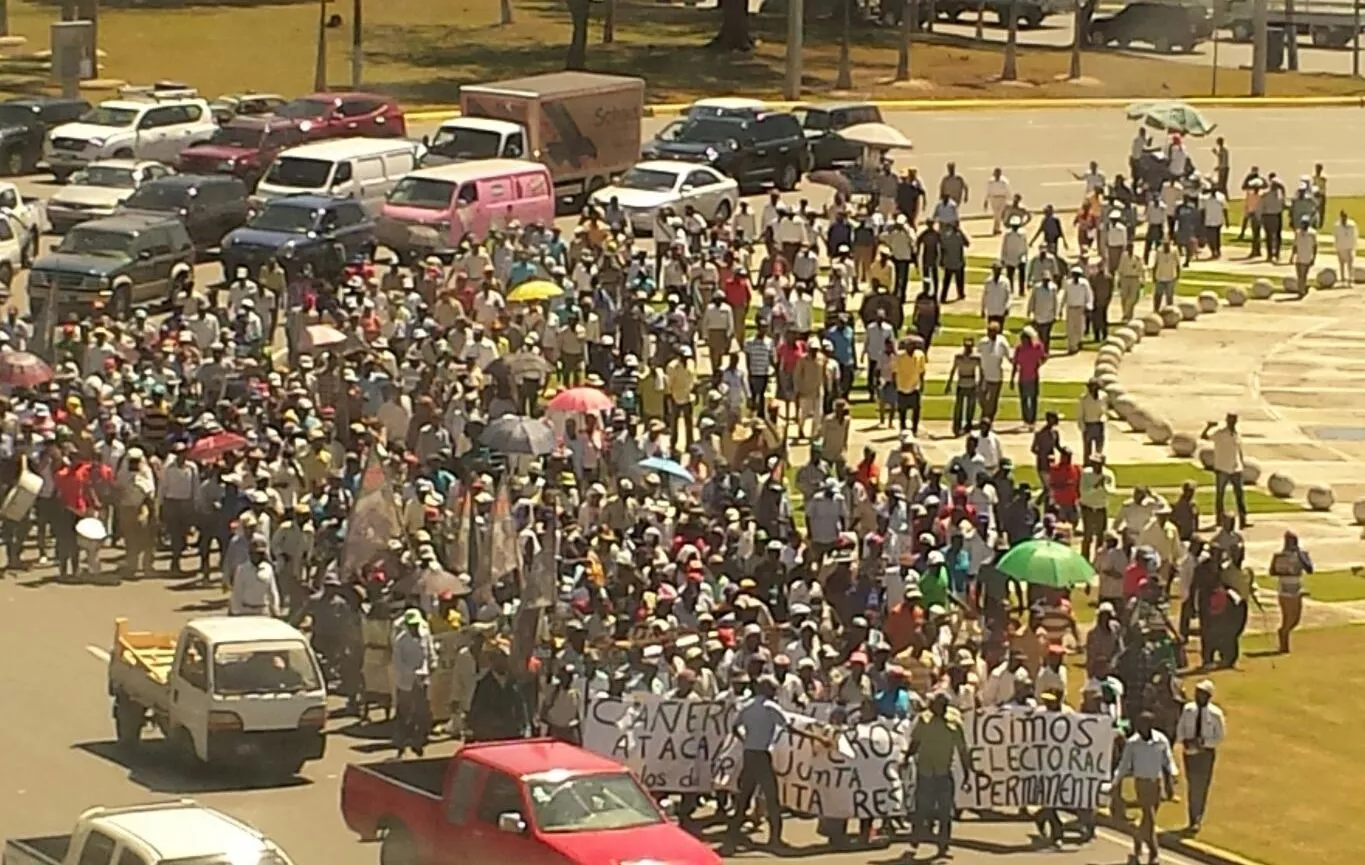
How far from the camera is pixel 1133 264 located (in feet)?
157

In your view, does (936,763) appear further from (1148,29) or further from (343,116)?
(1148,29)

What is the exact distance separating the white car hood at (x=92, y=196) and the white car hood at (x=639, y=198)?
7.86m

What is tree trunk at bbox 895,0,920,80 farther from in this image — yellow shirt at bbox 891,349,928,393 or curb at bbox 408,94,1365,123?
yellow shirt at bbox 891,349,928,393

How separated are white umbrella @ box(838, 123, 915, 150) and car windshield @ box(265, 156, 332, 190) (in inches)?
453

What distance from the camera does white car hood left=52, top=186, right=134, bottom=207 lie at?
169 feet

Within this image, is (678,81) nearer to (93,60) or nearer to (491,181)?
(93,60)

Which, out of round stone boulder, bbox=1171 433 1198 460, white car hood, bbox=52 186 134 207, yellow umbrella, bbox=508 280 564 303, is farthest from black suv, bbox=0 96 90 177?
round stone boulder, bbox=1171 433 1198 460

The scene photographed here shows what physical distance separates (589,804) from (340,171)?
102 feet

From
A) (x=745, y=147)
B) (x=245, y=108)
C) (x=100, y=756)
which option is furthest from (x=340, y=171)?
(x=100, y=756)

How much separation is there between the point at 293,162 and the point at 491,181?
11.4ft

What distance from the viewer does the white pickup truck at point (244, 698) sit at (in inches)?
1022

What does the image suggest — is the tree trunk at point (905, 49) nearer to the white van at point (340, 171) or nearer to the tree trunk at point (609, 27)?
the tree trunk at point (609, 27)

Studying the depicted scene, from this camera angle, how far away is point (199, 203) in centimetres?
5041

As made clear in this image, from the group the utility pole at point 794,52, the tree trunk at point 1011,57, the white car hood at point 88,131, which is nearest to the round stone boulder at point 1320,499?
the white car hood at point 88,131
